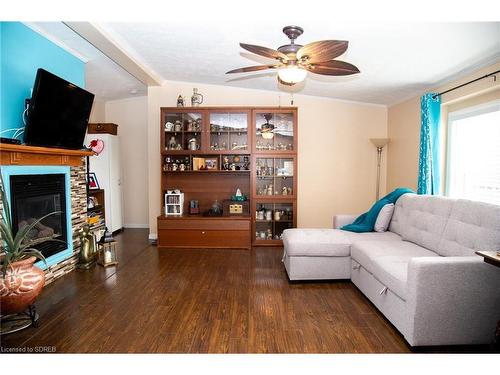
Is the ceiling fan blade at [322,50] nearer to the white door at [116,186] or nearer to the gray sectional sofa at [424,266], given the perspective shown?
the gray sectional sofa at [424,266]

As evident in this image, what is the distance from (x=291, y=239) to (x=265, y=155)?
1.78 m

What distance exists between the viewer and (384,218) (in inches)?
140

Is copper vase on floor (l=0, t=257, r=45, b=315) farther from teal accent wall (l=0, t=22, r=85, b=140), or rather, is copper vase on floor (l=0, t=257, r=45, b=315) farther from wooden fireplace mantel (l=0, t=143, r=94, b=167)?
teal accent wall (l=0, t=22, r=85, b=140)

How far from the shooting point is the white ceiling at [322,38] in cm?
251

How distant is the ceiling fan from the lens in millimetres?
2026

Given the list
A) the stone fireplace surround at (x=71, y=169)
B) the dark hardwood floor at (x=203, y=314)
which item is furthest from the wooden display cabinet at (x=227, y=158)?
the stone fireplace surround at (x=71, y=169)

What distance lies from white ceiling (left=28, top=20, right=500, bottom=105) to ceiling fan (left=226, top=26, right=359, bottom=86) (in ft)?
1.22

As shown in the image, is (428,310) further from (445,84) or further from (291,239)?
(445,84)

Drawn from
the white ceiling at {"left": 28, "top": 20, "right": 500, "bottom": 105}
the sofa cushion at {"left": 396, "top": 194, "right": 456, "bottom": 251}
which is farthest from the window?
the sofa cushion at {"left": 396, "top": 194, "right": 456, "bottom": 251}

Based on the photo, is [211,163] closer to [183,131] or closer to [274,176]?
[183,131]

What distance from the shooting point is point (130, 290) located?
297cm

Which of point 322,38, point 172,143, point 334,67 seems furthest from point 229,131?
point 334,67

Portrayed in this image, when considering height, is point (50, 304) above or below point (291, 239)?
below
